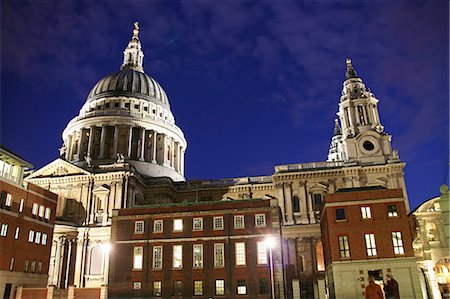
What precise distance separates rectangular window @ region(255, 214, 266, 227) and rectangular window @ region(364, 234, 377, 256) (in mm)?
11513

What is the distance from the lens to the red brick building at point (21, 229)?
46.0m

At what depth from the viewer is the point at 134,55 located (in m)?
117

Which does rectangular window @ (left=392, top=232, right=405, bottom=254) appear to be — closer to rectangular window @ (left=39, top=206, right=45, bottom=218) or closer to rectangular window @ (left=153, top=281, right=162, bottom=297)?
rectangular window @ (left=153, top=281, right=162, bottom=297)

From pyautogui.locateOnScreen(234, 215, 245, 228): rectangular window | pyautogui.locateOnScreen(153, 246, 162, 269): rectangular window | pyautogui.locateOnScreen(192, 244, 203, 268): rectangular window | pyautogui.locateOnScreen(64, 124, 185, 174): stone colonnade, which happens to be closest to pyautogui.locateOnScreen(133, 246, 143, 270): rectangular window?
pyautogui.locateOnScreen(153, 246, 162, 269): rectangular window

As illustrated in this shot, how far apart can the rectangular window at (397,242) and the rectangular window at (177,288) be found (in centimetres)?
2396

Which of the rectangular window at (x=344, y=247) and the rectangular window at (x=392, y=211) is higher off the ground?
the rectangular window at (x=392, y=211)

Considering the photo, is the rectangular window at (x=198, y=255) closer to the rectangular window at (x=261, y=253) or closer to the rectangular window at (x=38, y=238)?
the rectangular window at (x=261, y=253)

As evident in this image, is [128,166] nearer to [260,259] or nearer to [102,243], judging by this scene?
[102,243]

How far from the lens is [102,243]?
63.9 m

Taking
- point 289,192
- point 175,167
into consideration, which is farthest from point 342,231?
point 175,167

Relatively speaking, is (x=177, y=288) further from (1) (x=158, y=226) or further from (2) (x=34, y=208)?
(2) (x=34, y=208)

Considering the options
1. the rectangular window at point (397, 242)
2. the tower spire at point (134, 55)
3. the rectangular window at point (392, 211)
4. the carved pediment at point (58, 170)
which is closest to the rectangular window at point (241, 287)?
the rectangular window at point (397, 242)

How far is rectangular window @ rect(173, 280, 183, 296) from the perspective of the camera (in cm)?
4735

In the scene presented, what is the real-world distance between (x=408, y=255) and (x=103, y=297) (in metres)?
33.1
